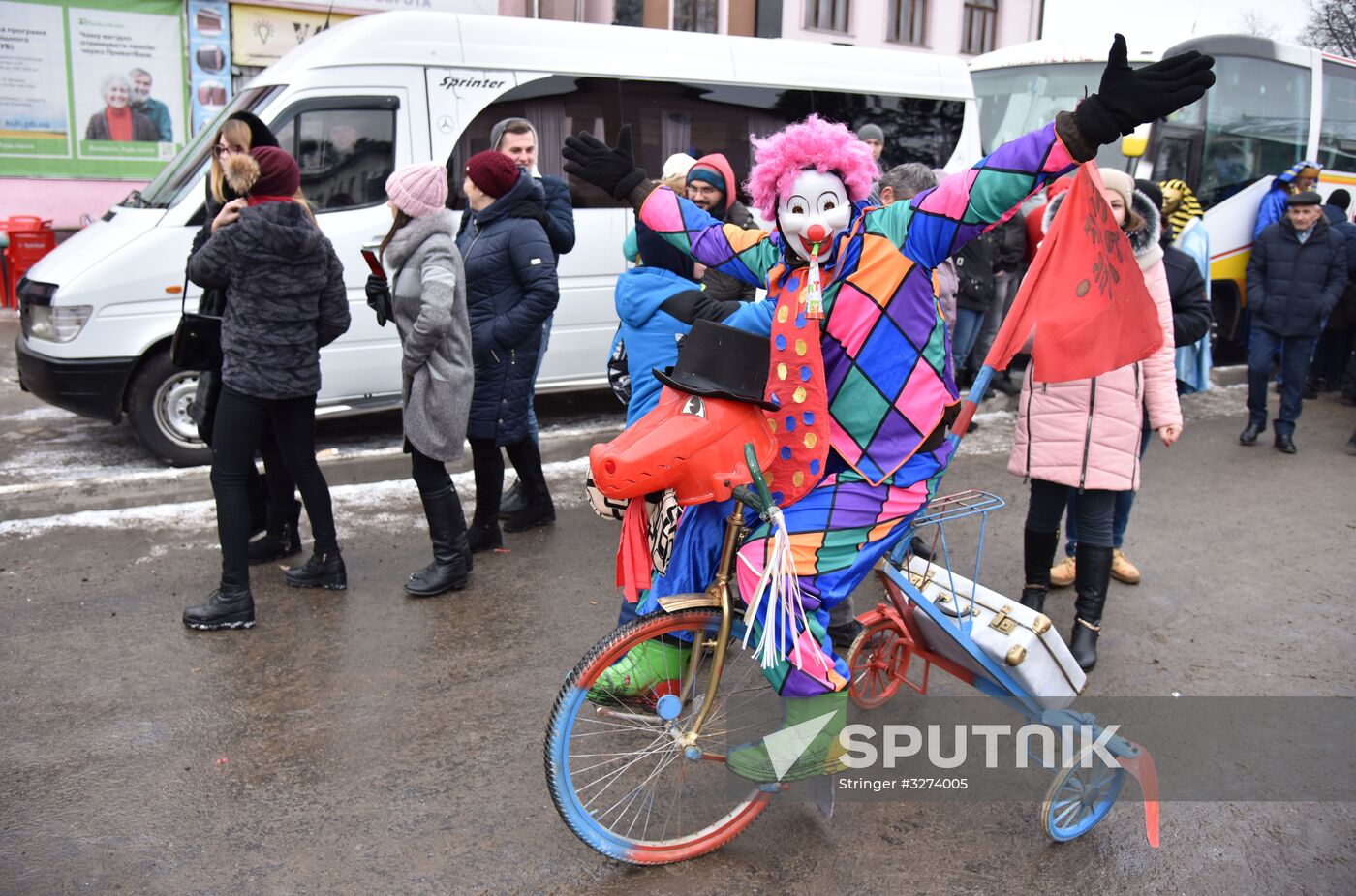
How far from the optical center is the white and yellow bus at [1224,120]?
10.8 meters

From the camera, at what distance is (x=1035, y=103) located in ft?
36.9

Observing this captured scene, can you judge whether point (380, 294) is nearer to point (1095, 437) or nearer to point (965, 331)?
point (1095, 437)

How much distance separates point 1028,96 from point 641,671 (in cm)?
1014

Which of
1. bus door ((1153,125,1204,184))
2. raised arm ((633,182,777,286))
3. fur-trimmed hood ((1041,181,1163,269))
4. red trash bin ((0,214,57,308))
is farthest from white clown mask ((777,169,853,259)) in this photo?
red trash bin ((0,214,57,308))

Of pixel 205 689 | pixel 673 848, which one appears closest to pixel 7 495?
pixel 205 689

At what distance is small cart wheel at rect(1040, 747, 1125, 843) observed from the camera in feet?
10.1

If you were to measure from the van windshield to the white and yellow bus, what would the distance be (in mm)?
7345

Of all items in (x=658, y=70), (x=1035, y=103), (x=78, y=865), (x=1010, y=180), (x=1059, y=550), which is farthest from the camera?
(x=1035, y=103)

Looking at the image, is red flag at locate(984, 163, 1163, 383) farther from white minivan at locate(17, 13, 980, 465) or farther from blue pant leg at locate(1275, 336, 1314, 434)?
blue pant leg at locate(1275, 336, 1314, 434)

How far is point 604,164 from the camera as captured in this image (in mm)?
3330

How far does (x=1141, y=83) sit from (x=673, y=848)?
2.23 m

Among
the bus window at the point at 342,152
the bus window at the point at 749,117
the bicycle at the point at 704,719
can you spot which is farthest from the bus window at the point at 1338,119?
the bicycle at the point at 704,719

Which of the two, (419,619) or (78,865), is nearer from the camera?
(78,865)

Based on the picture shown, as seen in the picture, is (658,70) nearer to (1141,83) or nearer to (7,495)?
(7,495)
